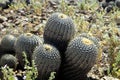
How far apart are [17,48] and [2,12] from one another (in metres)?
3.46

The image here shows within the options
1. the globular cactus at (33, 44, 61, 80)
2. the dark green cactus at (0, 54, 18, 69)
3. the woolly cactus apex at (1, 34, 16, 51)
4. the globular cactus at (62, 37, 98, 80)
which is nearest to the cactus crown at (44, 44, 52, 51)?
the globular cactus at (33, 44, 61, 80)

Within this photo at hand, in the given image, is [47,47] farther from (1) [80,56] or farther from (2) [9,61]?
(2) [9,61]

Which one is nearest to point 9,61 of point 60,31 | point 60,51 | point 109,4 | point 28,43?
point 28,43

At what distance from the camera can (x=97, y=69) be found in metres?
5.43

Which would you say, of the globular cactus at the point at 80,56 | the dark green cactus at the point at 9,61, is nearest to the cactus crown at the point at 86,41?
the globular cactus at the point at 80,56

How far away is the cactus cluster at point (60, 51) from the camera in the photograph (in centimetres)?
455

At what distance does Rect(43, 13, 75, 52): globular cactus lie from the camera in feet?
15.9

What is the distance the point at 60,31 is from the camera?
15.9ft

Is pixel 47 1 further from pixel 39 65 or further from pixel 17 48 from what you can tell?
pixel 39 65

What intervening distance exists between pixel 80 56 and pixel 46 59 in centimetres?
41

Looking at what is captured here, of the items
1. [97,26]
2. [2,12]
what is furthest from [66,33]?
[2,12]

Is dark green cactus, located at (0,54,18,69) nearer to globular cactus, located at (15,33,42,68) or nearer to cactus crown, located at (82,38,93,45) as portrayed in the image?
globular cactus, located at (15,33,42,68)

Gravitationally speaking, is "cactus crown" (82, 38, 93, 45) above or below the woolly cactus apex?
above

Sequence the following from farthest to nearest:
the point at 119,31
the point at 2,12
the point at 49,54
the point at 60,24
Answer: the point at 2,12 < the point at 119,31 < the point at 60,24 < the point at 49,54
